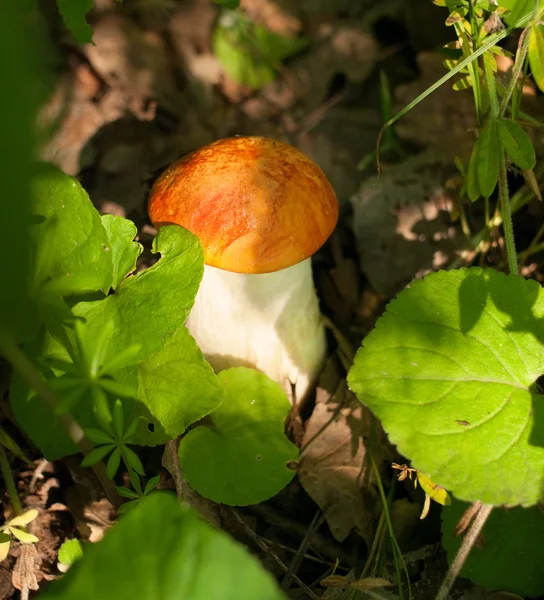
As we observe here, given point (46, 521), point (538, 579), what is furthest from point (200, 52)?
point (538, 579)

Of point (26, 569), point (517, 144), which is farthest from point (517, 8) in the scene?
point (26, 569)

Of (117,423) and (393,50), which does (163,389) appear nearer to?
(117,423)

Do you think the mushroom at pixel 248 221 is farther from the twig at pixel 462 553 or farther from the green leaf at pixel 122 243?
the twig at pixel 462 553

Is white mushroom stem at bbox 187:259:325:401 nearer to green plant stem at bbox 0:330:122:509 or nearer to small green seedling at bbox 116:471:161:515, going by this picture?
small green seedling at bbox 116:471:161:515

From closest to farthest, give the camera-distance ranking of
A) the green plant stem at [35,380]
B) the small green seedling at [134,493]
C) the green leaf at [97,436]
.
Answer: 1. the green plant stem at [35,380]
2. the green leaf at [97,436]
3. the small green seedling at [134,493]

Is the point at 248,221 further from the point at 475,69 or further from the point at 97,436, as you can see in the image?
the point at 475,69

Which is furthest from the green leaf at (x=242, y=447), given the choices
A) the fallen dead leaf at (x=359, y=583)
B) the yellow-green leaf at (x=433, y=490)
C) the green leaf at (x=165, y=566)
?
the green leaf at (x=165, y=566)

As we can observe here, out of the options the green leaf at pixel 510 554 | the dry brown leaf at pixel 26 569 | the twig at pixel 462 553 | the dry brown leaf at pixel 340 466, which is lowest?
the dry brown leaf at pixel 340 466
